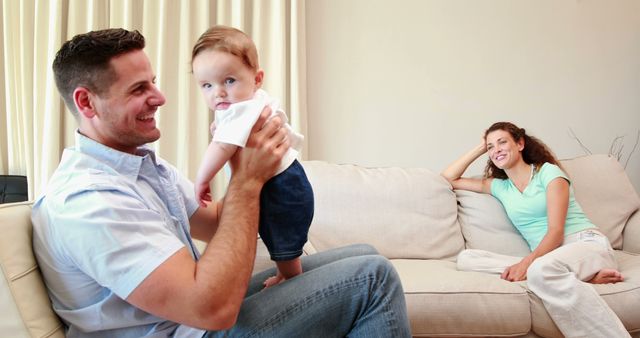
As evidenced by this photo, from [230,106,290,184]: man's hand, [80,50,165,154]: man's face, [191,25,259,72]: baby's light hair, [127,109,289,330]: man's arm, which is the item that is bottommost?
[127,109,289,330]: man's arm

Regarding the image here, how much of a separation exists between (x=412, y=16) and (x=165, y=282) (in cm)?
232

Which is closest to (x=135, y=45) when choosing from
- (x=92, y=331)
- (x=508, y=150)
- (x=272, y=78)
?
(x=92, y=331)

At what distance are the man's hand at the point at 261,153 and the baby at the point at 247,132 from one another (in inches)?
1.0

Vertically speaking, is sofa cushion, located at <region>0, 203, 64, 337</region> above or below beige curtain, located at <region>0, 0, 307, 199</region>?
below

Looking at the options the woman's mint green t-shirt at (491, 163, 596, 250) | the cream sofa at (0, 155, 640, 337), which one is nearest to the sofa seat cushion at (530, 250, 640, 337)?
the cream sofa at (0, 155, 640, 337)

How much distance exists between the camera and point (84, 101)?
98cm

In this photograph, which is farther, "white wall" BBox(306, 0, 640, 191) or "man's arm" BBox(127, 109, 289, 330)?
"white wall" BBox(306, 0, 640, 191)

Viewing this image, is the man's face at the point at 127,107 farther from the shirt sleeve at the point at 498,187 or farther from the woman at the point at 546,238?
the shirt sleeve at the point at 498,187

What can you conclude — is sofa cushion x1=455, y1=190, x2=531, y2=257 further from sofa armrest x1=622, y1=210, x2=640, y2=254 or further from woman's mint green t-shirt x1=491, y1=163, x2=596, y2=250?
sofa armrest x1=622, y1=210, x2=640, y2=254

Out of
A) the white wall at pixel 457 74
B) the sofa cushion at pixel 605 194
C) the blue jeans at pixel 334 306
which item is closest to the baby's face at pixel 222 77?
the blue jeans at pixel 334 306

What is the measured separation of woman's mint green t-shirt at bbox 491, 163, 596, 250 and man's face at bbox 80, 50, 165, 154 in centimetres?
171

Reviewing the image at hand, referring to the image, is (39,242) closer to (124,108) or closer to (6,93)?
(124,108)

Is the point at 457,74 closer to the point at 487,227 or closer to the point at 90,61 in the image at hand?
the point at 487,227

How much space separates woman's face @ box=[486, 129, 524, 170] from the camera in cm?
214
